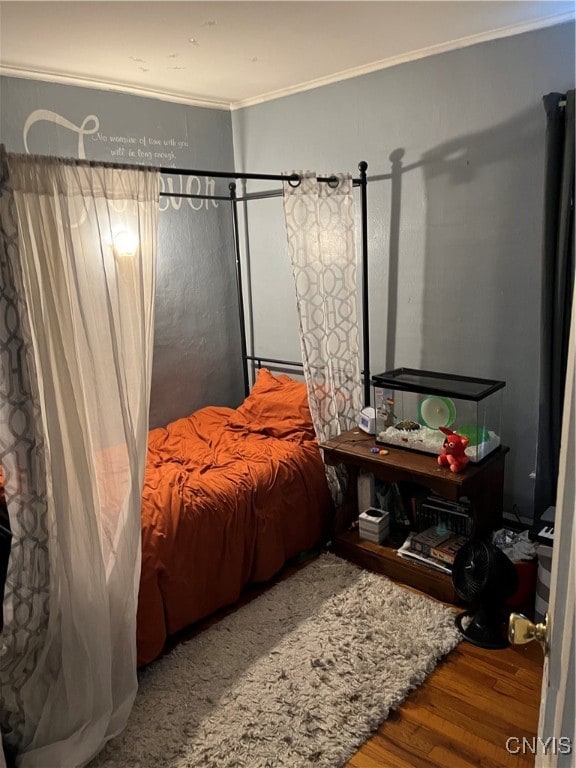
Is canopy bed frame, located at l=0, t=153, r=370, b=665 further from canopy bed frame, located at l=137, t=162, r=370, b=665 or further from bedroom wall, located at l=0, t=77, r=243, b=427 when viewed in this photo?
bedroom wall, located at l=0, t=77, r=243, b=427

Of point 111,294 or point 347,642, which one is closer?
point 111,294

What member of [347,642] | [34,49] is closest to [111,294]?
[34,49]

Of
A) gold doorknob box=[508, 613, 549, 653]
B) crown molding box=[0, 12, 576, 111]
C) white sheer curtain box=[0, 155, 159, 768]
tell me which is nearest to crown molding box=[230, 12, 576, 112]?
crown molding box=[0, 12, 576, 111]

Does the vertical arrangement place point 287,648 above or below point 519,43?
below

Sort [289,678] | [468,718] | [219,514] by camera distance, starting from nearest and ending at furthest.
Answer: [468,718], [289,678], [219,514]

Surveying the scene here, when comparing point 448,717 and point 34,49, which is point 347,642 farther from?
point 34,49

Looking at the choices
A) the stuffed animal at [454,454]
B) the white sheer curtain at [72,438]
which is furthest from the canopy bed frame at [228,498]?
the stuffed animal at [454,454]

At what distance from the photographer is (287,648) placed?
2291mm

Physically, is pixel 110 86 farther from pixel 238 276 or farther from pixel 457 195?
pixel 457 195

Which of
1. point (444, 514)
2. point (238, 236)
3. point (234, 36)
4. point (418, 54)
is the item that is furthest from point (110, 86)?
point (444, 514)

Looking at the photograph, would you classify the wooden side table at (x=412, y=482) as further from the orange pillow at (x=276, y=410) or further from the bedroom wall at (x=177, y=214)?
the bedroom wall at (x=177, y=214)

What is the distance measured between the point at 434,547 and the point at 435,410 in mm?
636

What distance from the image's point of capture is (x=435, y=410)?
8.91ft

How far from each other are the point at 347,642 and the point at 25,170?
2051mm
